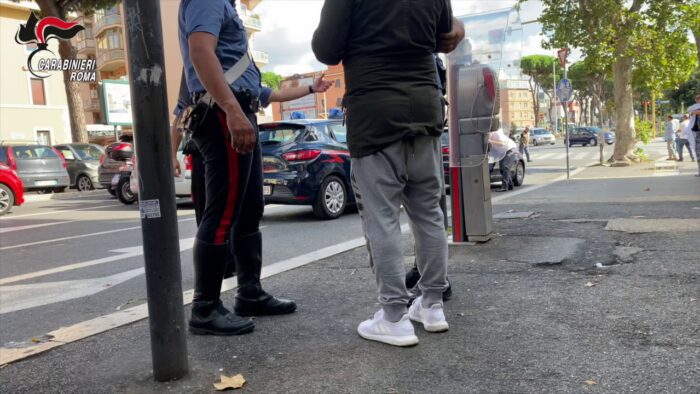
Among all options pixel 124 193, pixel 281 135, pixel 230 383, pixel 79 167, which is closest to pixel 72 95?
pixel 79 167

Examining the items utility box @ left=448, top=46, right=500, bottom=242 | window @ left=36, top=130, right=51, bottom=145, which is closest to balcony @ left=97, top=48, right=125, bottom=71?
window @ left=36, top=130, right=51, bottom=145

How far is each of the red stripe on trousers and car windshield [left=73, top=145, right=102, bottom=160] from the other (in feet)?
63.3

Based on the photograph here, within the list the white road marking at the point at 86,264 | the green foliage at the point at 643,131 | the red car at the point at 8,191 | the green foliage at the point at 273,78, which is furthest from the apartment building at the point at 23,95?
the green foliage at the point at 273,78

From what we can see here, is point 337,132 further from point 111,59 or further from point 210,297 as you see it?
point 111,59

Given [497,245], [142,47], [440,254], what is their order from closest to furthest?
[142,47] < [440,254] < [497,245]

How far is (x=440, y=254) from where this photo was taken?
9.55ft

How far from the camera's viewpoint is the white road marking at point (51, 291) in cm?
448

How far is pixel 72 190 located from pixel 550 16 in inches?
659

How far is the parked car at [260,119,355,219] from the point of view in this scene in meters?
8.86

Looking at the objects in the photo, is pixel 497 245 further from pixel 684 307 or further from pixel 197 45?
pixel 197 45

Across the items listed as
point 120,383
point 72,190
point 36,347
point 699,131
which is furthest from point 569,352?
point 72,190

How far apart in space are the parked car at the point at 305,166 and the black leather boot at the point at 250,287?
Answer: 5.43 meters

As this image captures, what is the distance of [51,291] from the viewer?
4855mm

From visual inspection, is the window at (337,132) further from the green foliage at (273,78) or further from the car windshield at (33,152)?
the green foliage at (273,78)
